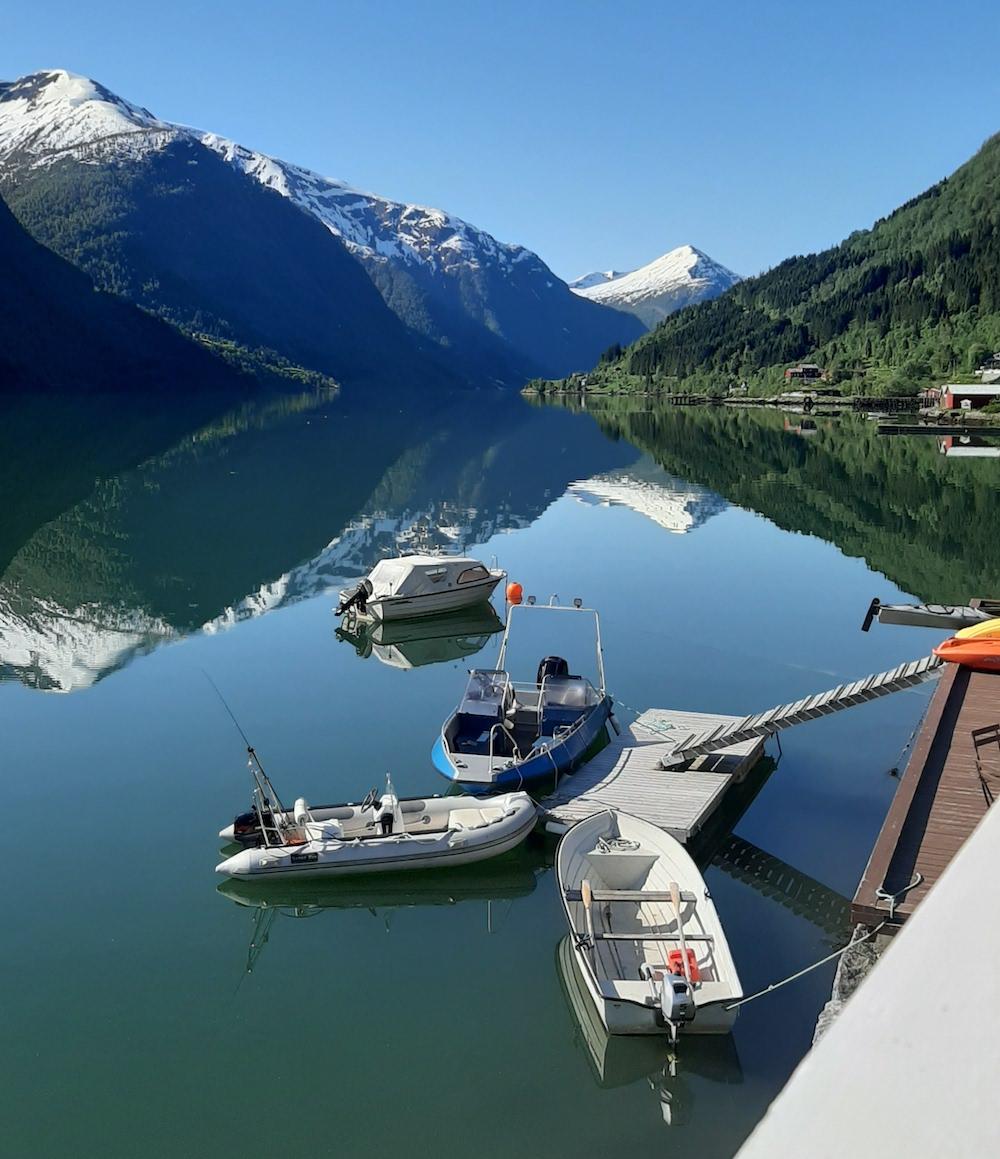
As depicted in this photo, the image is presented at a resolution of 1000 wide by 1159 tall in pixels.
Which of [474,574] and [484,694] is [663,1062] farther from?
[474,574]

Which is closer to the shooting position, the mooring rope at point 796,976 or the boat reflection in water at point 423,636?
the mooring rope at point 796,976

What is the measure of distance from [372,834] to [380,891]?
111 cm

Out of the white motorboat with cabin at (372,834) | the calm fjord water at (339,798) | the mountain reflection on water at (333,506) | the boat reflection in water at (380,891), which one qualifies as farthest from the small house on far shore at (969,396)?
the boat reflection in water at (380,891)

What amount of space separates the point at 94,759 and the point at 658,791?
13912mm

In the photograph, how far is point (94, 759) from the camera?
78.5 feet

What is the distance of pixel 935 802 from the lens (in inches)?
685

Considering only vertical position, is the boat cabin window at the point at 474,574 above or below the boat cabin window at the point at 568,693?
above

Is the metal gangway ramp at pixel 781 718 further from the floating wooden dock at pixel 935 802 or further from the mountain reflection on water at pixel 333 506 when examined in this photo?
the mountain reflection on water at pixel 333 506

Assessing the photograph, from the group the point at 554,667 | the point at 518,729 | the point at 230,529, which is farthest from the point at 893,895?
the point at 230,529

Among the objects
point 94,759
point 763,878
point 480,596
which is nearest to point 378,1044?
point 763,878

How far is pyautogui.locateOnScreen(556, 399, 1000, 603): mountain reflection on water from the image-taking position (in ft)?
157

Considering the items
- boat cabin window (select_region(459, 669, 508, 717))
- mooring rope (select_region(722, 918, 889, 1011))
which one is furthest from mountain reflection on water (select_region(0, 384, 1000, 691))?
mooring rope (select_region(722, 918, 889, 1011))

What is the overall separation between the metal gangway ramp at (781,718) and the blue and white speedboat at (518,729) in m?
2.45

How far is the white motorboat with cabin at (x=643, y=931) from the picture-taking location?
1323cm
